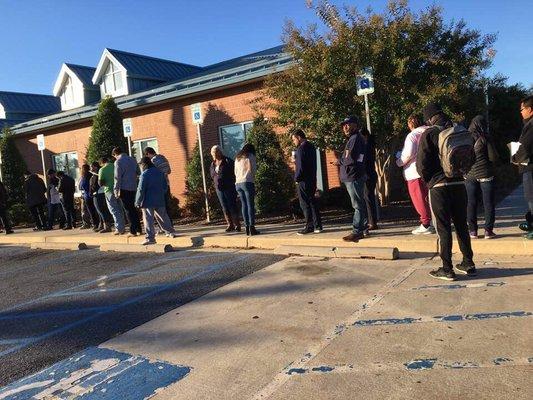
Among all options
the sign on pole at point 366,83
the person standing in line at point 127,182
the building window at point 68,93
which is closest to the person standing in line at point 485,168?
the sign on pole at point 366,83

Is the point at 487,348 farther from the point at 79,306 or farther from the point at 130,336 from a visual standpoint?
the point at 79,306

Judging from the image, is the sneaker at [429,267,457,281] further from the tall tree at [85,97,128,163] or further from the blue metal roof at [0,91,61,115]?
the blue metal roof at [0,91,61,115]

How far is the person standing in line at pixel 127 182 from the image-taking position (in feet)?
34.4

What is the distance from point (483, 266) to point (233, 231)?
538 cm

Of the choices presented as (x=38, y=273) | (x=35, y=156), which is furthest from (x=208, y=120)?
(x=35, y=156)

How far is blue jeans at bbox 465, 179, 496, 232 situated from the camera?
697 cm

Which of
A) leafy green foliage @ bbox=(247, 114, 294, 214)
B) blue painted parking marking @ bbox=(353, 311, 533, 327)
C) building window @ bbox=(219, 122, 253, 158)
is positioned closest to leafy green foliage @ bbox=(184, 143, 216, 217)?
building window @ bbox=(219, 122, 253, 158)

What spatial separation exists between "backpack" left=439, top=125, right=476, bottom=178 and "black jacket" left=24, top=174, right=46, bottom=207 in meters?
12.6

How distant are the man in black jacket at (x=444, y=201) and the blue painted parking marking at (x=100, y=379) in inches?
125

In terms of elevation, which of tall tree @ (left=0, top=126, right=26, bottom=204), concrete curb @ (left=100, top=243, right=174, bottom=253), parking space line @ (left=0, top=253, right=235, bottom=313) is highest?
tall tree @ (left=0, top=126, right=26, bottom=204)

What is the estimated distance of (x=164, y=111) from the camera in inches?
690

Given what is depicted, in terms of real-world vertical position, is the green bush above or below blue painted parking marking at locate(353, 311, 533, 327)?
above

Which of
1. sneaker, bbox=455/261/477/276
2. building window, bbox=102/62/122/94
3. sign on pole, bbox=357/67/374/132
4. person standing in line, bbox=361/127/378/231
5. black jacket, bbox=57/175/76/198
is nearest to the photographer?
sneaker, bbox=455/261/477/276

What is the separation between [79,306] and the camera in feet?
19.8
